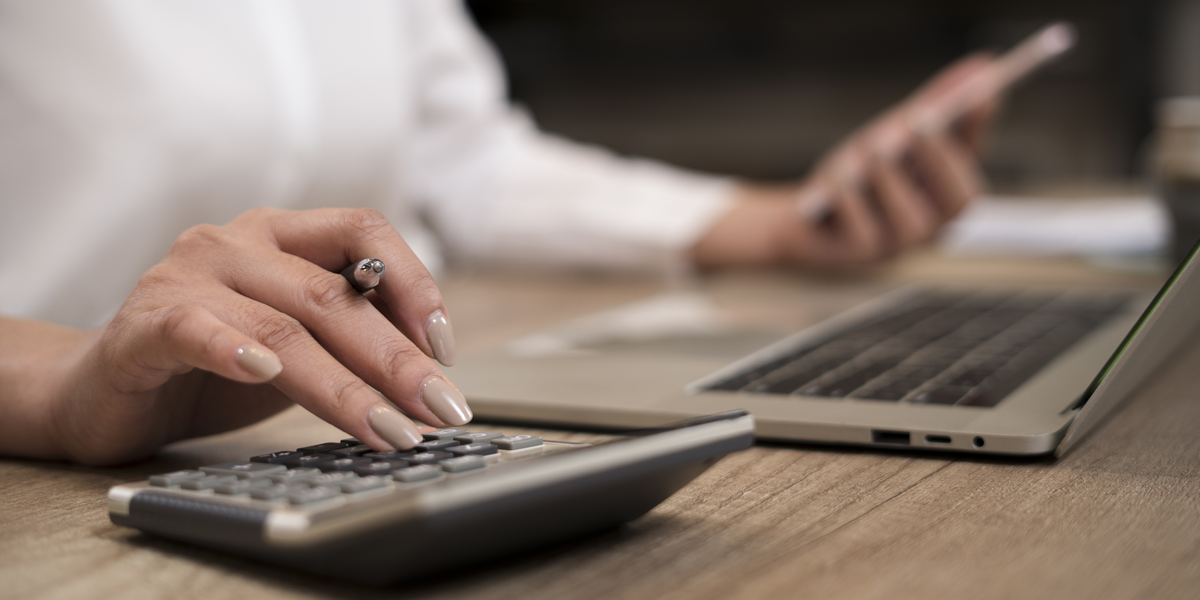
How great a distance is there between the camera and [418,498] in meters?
0.21

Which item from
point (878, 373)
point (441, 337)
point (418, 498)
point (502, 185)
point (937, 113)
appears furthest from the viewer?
point (502, 185)

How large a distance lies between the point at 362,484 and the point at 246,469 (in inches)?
2.0

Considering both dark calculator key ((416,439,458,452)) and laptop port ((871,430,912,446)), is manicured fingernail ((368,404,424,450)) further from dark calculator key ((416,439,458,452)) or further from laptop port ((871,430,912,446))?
laptop port ((871,430,912,446))

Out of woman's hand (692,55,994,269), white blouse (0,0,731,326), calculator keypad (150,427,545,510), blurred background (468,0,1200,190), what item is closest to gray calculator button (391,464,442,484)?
calculator keypad (150,427,545,510)

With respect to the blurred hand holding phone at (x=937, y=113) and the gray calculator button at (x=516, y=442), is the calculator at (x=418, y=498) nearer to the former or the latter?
the gray calculator button at (x=516, y=442)

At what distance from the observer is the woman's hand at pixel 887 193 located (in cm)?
88

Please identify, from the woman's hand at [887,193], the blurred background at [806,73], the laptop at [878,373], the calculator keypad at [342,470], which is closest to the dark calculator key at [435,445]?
the calculator keypad at [342,470]

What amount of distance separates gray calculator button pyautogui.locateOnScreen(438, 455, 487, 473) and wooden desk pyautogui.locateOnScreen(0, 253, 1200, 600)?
26mm

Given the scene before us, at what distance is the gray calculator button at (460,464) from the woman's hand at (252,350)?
3cm

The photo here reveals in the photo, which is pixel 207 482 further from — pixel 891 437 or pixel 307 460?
pixel 891 437

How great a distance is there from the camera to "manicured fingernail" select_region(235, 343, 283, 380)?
280 mm

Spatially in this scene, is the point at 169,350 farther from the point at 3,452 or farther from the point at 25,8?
the point at 25,8

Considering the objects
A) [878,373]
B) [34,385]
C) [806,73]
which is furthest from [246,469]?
[806,73]

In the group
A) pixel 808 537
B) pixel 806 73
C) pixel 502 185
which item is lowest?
pixel 808 537
